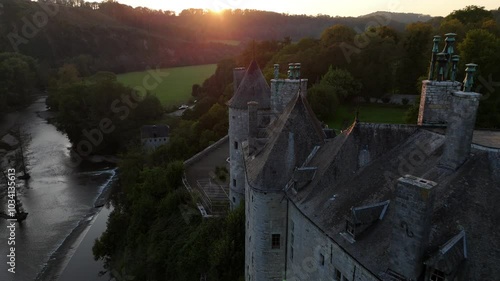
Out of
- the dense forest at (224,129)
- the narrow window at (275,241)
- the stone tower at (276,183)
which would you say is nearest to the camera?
the stone tower at (276,183)

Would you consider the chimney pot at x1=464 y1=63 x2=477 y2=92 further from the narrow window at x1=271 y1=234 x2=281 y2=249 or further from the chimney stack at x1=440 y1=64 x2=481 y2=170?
the narrow window at x1=271 y1=234 x2=281 y2=249

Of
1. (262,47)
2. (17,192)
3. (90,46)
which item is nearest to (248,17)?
(262,47)

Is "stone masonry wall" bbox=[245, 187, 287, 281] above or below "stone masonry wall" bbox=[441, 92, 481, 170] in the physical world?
below

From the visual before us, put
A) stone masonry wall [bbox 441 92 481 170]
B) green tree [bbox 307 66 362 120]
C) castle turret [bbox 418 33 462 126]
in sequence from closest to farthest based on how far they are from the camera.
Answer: stone masonry wall [bbox 441 92 481 170] < castle turret [bbox 418 33 462 126] < green tree [bbox 307 66 362 120]

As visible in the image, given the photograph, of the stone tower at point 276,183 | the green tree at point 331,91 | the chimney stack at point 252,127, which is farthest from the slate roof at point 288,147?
the green tree at point 331,91

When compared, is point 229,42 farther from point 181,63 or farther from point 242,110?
point 242,110

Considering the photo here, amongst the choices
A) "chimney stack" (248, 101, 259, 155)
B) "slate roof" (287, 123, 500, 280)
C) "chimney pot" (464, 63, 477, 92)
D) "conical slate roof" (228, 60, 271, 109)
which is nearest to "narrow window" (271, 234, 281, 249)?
"slate roof" (287, 123, 500, 280)

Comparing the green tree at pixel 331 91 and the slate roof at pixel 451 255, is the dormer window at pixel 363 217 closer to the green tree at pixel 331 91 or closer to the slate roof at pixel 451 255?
the slate roof at pixel 451 255

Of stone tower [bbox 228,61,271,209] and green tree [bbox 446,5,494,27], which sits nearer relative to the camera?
stone tower [bbox 228,61,271,209]
